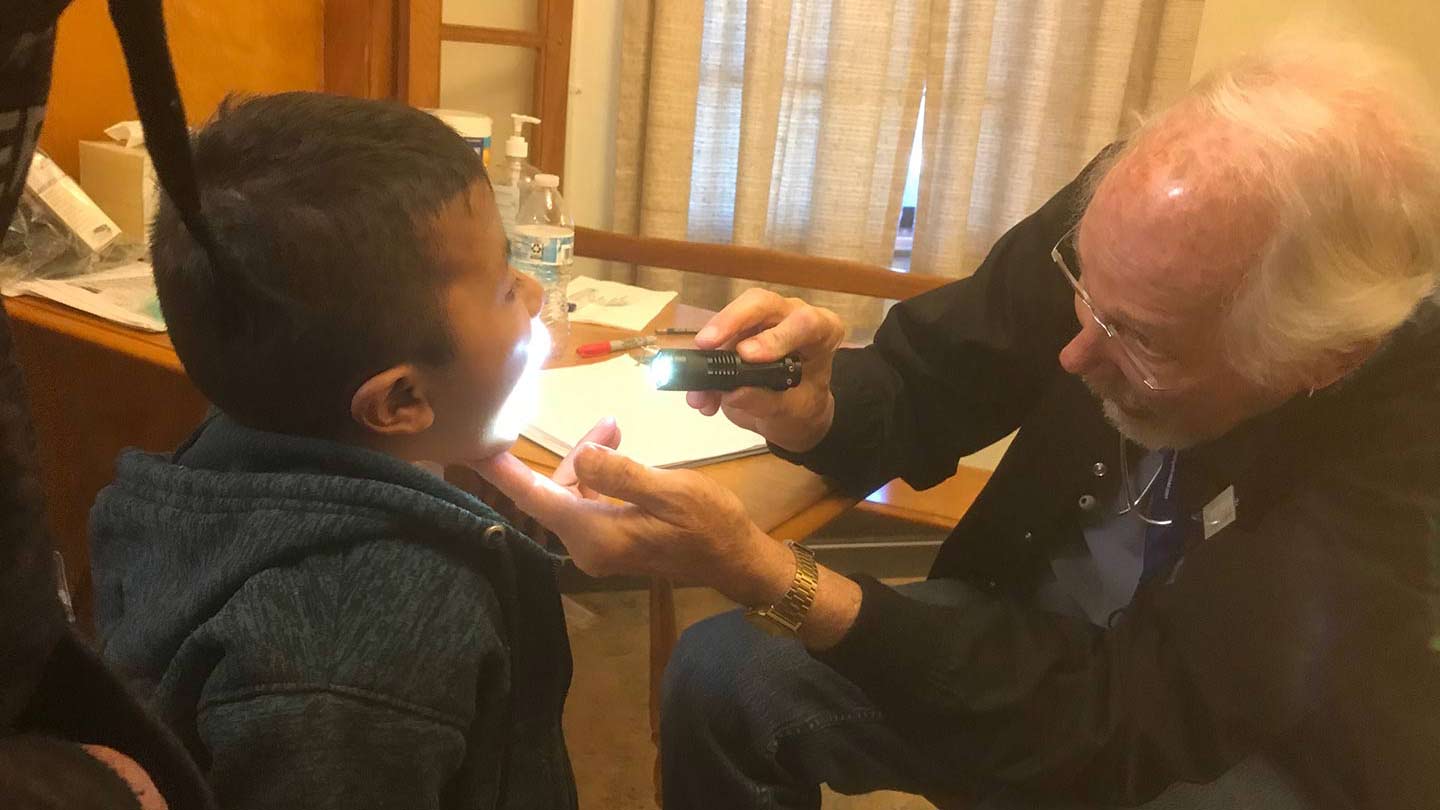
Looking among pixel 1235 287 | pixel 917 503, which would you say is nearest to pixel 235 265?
pixel 1235 287

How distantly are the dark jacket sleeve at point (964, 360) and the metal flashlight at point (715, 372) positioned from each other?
0.50 ft

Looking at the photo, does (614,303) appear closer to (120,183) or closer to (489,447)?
(120,183)

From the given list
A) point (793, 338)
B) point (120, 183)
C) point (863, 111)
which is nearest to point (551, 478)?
point (793, 338)

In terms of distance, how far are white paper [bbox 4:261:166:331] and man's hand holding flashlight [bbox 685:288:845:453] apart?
0.60 meters

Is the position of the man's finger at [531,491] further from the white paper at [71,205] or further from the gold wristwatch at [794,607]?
the white paper at [71,205]

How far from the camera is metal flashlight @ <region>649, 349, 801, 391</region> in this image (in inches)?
36.4

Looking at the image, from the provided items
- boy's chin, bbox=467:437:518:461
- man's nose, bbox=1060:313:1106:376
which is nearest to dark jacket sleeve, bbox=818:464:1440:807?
man's nose, bbox=1060:313:1106:376

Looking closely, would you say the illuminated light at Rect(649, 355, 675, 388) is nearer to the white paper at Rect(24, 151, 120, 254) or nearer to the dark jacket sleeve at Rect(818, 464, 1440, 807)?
the dark jacket sleeve at Rect(818, 464, 1440, 807)

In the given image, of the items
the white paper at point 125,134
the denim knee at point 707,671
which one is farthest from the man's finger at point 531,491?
the white paper at point 125,134

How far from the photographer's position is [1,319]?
1.16 ft

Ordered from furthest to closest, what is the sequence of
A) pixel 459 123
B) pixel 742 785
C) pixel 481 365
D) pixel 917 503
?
pixel 917 503 < pixel 459 123 < pixel 742 785 < pixel 481 365

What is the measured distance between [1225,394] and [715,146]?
3.87 feet

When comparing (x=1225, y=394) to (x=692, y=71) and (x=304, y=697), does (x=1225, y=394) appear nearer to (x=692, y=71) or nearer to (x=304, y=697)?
(x=304, y=697)

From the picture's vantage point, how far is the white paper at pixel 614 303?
147cm
